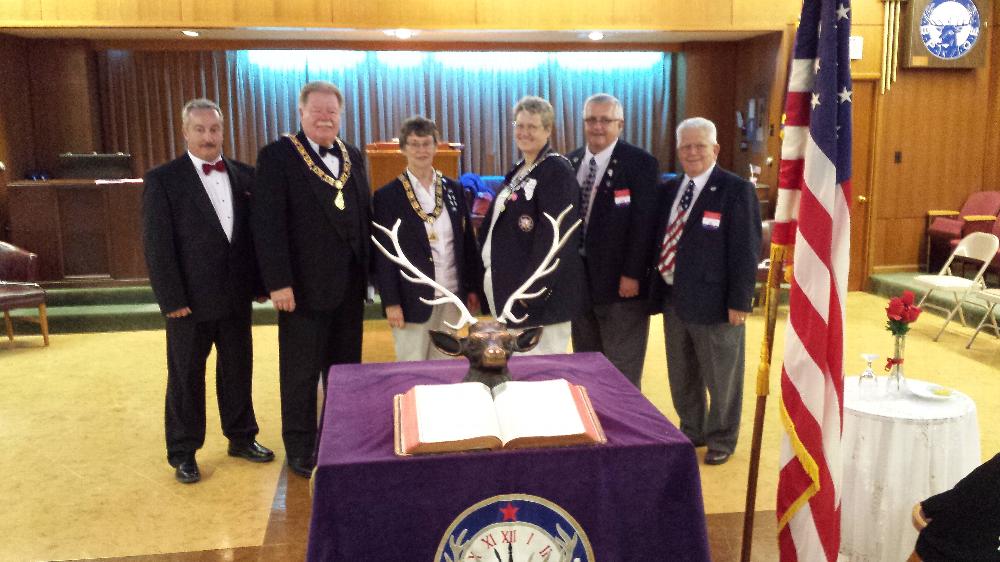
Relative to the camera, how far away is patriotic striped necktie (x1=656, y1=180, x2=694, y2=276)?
11.7 feet

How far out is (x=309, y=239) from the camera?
3389 millimetres

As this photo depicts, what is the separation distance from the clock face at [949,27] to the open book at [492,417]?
23.7ft

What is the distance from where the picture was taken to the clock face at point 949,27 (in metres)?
7.66

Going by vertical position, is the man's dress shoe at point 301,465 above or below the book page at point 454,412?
below

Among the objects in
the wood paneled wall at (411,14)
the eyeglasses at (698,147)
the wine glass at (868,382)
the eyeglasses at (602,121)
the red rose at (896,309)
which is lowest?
the wine glass at (868,382)

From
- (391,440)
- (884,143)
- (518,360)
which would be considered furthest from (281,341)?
(884,143)

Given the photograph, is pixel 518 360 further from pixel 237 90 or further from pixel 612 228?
pixel 237 90

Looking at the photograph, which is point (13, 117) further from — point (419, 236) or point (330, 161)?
point (419, 236)

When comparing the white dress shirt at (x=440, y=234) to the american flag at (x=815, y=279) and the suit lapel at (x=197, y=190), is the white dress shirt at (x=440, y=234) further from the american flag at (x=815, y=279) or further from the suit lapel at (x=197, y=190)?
the american flag at (x=815, y=279)

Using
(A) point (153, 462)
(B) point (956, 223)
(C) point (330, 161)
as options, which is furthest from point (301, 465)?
(B) point (956, 223)

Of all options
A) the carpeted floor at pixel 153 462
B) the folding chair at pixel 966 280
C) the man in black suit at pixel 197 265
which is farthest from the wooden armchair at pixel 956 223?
the man in black suit at pixel 197 265

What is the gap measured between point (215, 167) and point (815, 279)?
2448 millimetres

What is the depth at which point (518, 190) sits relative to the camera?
11.1 ft

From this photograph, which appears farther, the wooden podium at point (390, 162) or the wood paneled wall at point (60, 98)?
the wood paneled wall at point (60, 98)
